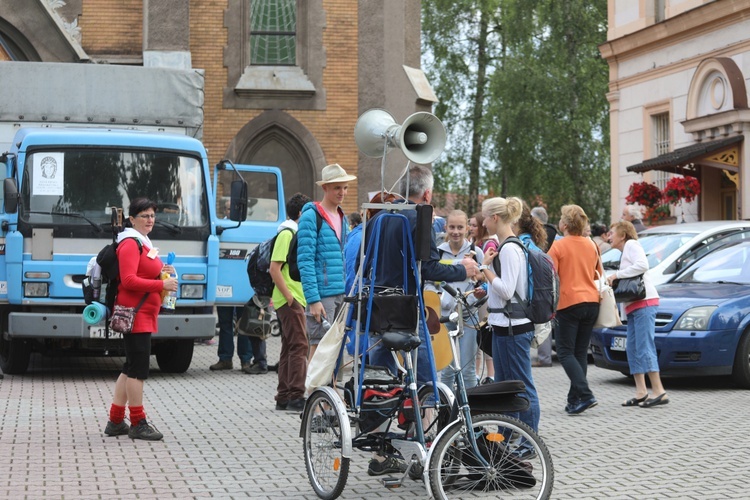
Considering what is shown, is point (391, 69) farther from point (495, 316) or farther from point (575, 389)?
point (495, 316)

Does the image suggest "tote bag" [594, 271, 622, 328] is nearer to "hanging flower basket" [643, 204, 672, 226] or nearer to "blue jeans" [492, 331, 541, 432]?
"blue jeans" [492, 331, 541, 432]

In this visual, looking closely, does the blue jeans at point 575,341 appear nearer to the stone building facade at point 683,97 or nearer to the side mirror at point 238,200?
the side mirror at point 238,200

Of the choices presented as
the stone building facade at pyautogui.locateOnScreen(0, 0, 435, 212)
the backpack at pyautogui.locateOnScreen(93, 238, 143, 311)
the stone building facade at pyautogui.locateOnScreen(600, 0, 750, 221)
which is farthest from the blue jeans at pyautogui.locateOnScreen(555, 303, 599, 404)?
the stone building facade at pyautogui.locateOnScreen(0, 0, 435, 212)

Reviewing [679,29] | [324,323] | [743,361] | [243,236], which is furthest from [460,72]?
[324,323]

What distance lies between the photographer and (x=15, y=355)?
14391mm

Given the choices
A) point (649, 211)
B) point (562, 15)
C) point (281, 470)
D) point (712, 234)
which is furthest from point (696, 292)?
point (562, 15)

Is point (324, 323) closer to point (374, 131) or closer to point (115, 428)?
point (115, 428)

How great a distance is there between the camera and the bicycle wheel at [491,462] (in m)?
6.70

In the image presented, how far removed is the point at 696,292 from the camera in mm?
13969

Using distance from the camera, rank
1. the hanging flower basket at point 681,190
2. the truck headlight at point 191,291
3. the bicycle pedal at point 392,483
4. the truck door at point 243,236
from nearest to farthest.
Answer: the bicycle pedal at point 392,483 < the truck headlight at point 191,291 < the truck door at point 243,236 < the hanging flower basket at point 681,190

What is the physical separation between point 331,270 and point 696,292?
527 cm

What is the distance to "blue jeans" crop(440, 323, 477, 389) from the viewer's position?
10.3m

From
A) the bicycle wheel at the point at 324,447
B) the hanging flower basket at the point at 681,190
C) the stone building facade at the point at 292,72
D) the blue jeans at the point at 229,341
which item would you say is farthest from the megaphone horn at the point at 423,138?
the stone building facade at the point at 292,72

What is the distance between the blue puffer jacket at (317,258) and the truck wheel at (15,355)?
5.23m
